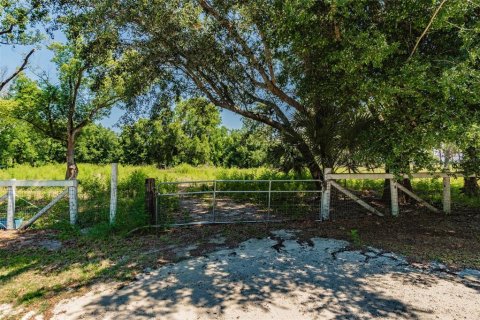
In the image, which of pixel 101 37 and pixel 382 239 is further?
pixel 101 37

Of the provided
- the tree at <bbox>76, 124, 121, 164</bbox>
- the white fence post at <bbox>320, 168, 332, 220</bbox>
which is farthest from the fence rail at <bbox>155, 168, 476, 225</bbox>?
the tree at <bbox>76, 124, 121, 164</bbox>

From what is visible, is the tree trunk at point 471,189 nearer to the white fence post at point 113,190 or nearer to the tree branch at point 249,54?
the tree branch at point 249,54

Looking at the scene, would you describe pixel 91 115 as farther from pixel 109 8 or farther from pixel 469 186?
pixel 469 186

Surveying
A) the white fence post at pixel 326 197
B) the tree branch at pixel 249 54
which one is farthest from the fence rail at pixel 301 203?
the tree branch at pixel 249 54

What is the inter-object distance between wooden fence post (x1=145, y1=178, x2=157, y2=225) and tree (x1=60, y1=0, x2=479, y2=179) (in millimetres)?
3789

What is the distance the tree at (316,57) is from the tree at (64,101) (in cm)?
986

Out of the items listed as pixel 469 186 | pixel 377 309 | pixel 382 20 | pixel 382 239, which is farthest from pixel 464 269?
pixel 469 186

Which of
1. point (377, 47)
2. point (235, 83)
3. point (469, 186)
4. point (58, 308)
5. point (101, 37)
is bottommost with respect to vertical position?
point (58, 308)

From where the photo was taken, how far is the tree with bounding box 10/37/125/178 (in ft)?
59.8

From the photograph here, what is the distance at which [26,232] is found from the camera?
7738mm

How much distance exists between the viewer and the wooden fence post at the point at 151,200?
741cm

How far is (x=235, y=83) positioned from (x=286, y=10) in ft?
15.7

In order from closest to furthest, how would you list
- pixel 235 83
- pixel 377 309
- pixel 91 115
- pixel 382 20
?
pixel 377 309 < pixel 382 20 < pixel 235 83 < pixel 91 115

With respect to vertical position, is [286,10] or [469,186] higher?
[286,10]
